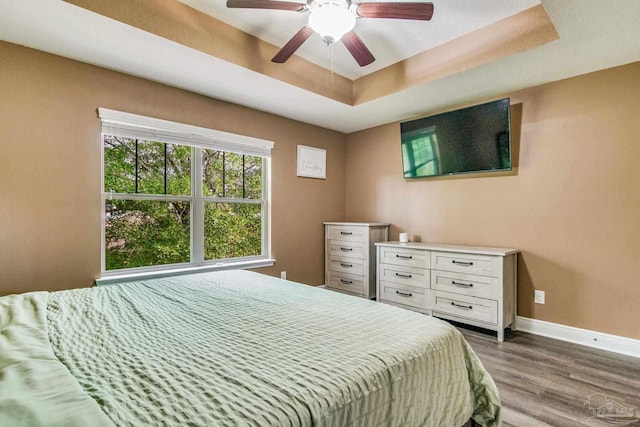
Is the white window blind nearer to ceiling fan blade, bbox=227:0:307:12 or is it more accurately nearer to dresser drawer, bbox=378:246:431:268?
ceiling fan blade, bbox=227:0:307:12

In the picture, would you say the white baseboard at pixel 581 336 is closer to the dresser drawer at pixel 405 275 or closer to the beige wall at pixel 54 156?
the dresser drawer at pixel 405 275

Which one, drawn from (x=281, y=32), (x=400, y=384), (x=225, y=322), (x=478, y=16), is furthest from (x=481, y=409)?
(x=281, y=32)

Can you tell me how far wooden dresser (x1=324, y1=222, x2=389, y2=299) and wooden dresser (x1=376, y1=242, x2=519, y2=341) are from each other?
0.26 m

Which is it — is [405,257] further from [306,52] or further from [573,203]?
[306,52]

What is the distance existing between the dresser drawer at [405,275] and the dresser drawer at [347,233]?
0.44 meters

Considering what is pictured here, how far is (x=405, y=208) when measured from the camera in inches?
152

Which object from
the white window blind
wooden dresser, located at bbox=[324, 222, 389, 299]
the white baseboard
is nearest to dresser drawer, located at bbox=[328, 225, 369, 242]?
wooden dresser, located at bbox=[324, 222, 389, 299]

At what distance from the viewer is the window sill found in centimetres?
256

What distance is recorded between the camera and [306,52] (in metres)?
2.78

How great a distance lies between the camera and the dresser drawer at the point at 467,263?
2.69 m

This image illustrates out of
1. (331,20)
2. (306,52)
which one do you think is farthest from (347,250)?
(331,20)

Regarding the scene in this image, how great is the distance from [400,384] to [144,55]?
268 cm

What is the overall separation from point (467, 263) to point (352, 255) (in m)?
1.38

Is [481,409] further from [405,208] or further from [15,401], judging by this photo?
[405,208]
